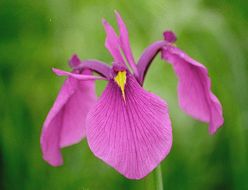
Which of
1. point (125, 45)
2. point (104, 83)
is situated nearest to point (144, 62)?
point (125, 45)

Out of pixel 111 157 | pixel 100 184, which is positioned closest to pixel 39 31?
pixel 100 184

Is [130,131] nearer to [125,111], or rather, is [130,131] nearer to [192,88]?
[125,111]

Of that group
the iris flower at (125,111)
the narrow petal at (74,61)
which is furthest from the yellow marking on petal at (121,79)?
the narrow petal at (74,61)

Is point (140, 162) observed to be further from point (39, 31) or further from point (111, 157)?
point (39, 31)

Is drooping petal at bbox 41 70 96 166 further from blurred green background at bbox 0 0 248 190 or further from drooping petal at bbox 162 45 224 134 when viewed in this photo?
blurred green background at bbox 0 0 248 190

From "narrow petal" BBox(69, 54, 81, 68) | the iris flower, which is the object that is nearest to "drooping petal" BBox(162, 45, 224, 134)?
the iris flower

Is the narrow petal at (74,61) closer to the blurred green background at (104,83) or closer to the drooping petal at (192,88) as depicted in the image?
the drooping petal at (192,88)

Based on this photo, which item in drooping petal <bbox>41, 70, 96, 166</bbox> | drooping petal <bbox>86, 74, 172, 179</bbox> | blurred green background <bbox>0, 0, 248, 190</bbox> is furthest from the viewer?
blurred green background <bbox>0, 0, 248, 190</bbox>
